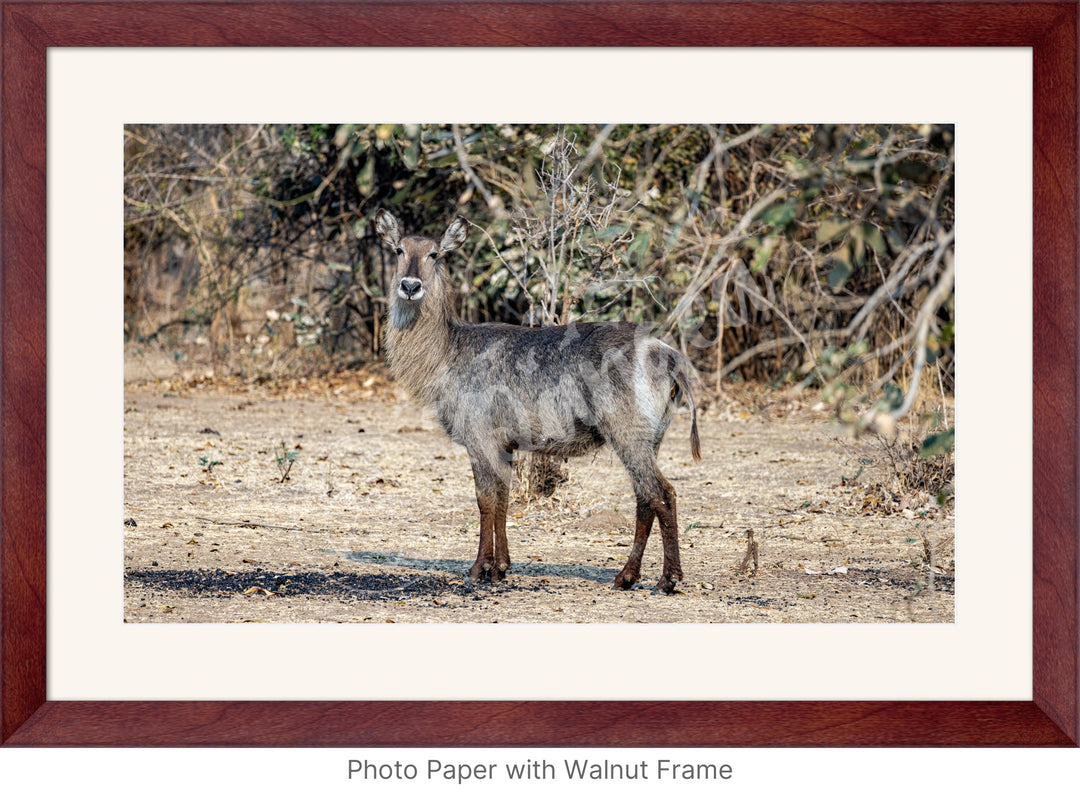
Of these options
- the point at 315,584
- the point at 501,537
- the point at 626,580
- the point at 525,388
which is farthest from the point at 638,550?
the point at 315,584

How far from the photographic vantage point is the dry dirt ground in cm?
600

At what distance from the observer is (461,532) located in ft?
25.7

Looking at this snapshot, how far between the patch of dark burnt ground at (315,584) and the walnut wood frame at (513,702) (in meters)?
1.98

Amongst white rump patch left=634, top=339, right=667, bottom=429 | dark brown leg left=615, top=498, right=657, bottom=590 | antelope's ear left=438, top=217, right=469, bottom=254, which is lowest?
dark brown leg left=615, top=498, right=657, bottom=590

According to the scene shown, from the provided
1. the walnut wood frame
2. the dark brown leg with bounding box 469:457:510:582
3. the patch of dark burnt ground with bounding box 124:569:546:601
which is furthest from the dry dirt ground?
the walnut wood frame

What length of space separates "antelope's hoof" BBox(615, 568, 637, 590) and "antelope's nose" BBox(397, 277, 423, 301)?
5.88 ft

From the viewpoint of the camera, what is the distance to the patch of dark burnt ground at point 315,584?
243 inches

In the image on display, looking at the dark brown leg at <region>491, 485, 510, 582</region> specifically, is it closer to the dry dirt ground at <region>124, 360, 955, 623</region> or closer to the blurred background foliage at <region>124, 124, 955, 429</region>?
the dry dirt ground at <region>124, 360, 955, 623</region>

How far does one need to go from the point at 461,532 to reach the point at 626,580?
173 centimetres

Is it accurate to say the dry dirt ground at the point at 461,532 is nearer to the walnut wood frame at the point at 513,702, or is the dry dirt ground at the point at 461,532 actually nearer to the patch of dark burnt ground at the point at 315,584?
the patch of dark burnt ground at the point at 315,584

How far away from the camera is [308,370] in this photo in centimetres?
1456

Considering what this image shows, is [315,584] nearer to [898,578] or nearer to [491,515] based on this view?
[491,515]

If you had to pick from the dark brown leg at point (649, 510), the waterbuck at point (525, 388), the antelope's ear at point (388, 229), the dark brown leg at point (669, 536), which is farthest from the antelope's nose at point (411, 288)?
the dark brown leg at point (669, 536)

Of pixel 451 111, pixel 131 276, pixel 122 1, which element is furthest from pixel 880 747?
pixel 131 276
